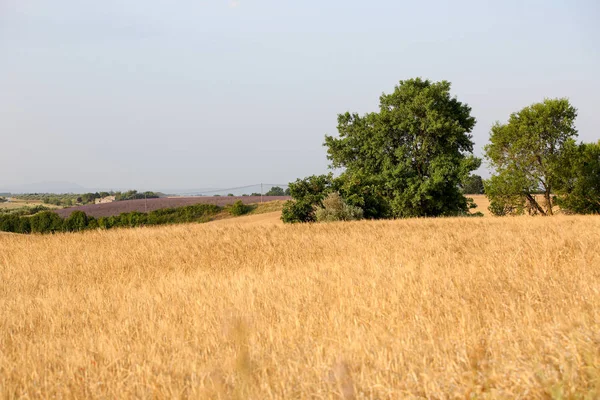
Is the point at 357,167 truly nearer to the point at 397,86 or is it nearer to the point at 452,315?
the point at 397,86

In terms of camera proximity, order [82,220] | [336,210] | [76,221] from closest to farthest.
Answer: [336,210], [76,221], [82,220]

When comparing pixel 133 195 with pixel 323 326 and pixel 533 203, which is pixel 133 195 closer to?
pixel 533 203

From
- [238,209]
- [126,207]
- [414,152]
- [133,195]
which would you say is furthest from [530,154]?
[133,195]

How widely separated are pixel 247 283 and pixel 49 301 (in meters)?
3.01

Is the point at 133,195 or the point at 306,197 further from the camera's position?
the point at 133,195

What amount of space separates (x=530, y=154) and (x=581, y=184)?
3.82m

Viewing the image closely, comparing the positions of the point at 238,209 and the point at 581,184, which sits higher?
the point at 581,184

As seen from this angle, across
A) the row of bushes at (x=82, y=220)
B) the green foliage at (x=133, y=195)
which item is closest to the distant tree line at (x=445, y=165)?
the row of bushes at (x=82, y=220)

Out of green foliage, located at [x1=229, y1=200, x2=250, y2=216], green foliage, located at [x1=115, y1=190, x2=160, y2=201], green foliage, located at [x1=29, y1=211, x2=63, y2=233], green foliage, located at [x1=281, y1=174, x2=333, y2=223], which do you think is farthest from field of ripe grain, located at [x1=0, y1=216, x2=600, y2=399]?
green foliage, located at [x1=115, y1=190, x2=160, y2=201]

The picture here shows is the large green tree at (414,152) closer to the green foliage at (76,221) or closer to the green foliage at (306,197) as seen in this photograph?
the green foliage at (306,197)

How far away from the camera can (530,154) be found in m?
32.5

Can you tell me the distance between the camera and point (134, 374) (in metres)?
3.68

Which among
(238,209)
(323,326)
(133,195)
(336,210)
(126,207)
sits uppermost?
(133,195)

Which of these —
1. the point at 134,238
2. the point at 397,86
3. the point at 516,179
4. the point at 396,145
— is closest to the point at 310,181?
the point at 396,145
